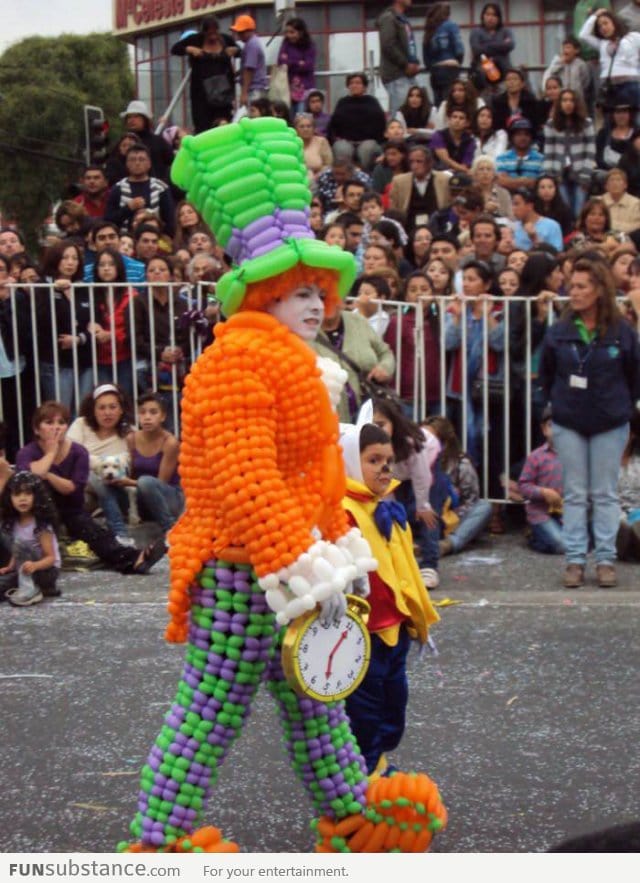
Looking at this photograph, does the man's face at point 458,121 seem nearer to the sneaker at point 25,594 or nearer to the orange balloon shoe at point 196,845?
the sneaker at point 25,594

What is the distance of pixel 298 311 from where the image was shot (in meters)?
4.12

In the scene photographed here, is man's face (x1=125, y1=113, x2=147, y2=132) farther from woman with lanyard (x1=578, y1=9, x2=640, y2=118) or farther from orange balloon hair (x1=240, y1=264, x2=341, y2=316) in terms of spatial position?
orange balloon hair (x1=240, y1=264, x2=341, y2=316)

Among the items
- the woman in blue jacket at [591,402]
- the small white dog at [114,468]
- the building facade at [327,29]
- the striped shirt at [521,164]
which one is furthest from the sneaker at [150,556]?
the building facade at [327,29]

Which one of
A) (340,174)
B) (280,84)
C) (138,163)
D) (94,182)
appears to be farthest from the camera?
(280,84)

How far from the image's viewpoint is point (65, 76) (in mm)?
29562

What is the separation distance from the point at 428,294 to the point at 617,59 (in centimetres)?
554

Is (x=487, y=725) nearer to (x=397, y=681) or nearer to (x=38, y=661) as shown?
(x=397, y=681)

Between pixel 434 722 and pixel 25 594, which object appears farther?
pixel 25 594

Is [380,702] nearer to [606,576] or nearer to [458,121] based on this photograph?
[606,576]

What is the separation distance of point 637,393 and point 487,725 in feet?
9.55

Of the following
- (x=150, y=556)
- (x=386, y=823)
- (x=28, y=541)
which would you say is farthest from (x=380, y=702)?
(x=150, y=556)

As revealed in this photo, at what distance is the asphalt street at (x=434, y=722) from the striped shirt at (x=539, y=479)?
847 mm
